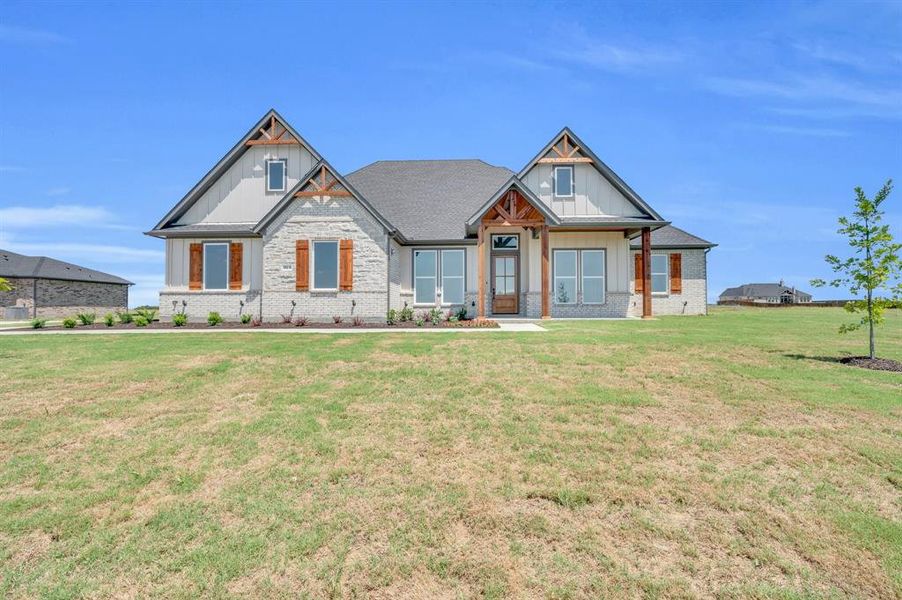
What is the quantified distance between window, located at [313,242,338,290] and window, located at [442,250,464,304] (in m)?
5.00

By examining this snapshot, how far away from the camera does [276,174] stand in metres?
20.0

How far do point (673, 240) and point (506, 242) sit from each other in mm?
10185

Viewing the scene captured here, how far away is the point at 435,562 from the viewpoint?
11.0ft

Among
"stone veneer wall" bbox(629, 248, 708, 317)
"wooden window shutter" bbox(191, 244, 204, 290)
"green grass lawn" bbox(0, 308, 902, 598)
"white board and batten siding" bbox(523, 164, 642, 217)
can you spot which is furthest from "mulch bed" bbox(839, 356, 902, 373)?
"wooden window shutter" bbox(191, 244, 204, 290)

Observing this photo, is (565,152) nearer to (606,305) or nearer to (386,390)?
(606,305)

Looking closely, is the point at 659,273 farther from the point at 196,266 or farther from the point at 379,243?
the point at 196,266

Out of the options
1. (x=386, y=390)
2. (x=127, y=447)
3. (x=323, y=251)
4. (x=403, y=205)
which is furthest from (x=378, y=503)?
(x=403, y=205)

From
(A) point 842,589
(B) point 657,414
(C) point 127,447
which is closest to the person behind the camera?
(A) point 842,589

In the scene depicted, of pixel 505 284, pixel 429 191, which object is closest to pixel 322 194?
pixel 429 191

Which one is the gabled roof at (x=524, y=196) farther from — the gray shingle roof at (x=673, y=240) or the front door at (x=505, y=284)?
the gray shingle roof at (x=673, y=240)

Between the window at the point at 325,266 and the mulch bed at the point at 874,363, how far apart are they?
16.2 metres

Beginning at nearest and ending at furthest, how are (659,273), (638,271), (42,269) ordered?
(638,271), (659,273), (42,269)

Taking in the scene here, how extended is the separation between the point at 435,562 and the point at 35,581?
311 centimetres

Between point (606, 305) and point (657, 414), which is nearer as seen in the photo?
point (657, 414)
